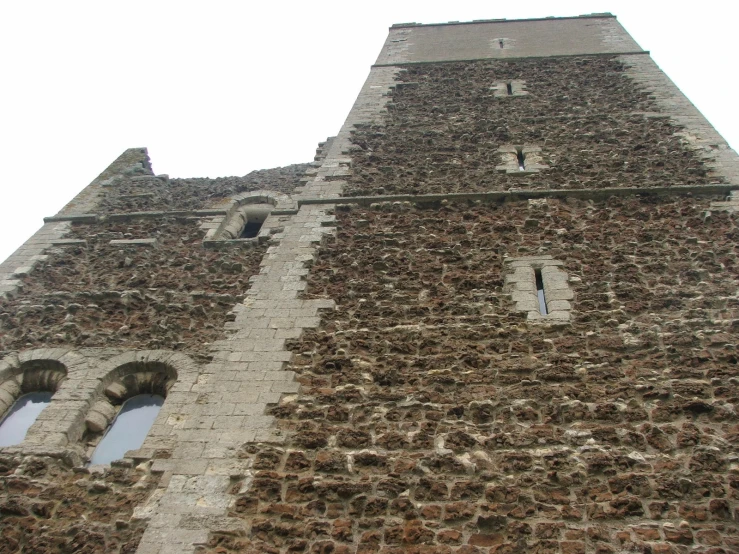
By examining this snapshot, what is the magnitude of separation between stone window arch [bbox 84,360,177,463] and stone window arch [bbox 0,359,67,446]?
52cm

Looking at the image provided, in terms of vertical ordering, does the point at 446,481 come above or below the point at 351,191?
below

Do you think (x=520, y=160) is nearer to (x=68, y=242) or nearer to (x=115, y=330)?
(x=115, y=330)

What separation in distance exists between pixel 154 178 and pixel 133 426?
5183 millimetres

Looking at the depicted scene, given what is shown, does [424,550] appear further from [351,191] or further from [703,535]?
[351,191]

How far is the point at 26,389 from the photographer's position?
20.8ft

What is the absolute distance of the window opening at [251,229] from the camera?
9.15m

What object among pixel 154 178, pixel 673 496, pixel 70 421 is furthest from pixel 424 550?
pixel 154 178

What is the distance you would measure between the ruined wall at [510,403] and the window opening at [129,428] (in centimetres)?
136

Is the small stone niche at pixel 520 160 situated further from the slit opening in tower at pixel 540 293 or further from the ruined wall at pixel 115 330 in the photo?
the ruined wall at pixel 115 330

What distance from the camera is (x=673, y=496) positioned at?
14.8 ft

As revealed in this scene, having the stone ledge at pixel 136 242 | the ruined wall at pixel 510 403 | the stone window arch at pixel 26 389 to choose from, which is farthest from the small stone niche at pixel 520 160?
the stone window arch at pixel 26 389

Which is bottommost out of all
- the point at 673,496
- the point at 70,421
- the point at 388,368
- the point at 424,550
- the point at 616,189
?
the point at 424,550

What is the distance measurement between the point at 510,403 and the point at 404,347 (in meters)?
1.06

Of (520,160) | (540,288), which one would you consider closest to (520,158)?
(520,160)
